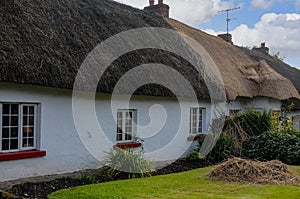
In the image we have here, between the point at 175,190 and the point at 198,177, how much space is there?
1873mm

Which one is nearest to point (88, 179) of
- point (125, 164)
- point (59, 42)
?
point (125, 164)

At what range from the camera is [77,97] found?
9.89 m

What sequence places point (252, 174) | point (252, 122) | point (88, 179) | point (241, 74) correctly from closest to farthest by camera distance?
point (88, 179) → point (252, 174) → point (252, 122) → point (241, 74)

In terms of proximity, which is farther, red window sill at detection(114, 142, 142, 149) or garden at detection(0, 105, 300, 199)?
red window sill at detection(114, 142, 142, 149)

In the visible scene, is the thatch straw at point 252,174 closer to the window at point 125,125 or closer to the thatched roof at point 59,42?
the window at point 125,125

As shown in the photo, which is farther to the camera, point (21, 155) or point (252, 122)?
point (252, 122)

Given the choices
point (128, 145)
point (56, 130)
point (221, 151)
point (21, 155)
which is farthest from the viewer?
point (221, 151)

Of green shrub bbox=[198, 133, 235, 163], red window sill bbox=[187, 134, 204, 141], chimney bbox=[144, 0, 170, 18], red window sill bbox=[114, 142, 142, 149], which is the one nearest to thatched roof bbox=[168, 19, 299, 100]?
chimney bbox=[144, 0, 170, 18]

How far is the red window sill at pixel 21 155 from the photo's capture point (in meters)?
8.17

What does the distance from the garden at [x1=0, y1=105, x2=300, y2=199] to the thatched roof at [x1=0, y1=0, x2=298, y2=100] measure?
215 centimetres

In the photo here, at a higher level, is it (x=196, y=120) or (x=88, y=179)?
(x=196, y=120)

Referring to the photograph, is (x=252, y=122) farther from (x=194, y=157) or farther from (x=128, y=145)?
(x=128, y=145)

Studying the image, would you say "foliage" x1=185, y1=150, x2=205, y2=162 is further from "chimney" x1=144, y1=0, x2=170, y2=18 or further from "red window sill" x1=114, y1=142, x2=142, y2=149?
"chimney" x1=144, y1=0, x2=170, y2=18

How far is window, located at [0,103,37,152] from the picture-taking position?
8.49 m
